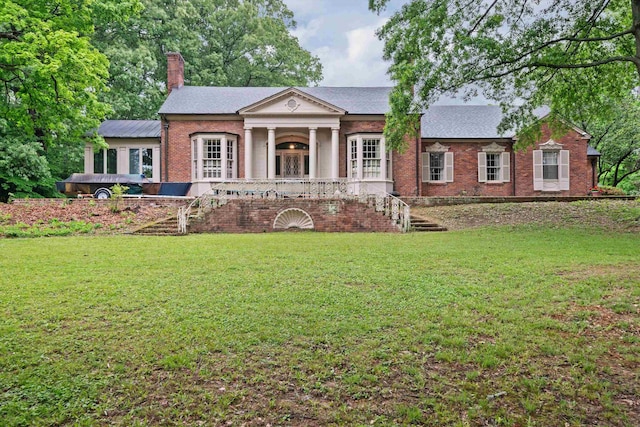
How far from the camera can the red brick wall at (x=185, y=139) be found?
2028cm

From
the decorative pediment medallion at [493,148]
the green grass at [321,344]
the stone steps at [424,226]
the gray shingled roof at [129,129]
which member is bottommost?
the green grass at [321,344]

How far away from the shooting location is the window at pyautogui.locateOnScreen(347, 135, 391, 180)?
19812 millimetres

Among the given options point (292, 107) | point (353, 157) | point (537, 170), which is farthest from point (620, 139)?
point (292, 107)

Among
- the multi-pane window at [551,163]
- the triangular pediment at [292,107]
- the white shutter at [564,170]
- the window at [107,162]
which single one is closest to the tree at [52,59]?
the triangular pediment at [292,107]

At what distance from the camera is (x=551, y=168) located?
70.8 feet

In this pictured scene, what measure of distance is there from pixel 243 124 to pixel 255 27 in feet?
61.6

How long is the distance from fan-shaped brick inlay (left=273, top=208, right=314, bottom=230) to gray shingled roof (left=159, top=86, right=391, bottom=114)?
8387 millimetres

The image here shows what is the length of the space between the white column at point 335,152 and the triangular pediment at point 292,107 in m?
1.00

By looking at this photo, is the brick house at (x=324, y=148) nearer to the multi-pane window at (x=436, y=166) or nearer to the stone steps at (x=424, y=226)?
the multi-pane window at (x=436, y=166)

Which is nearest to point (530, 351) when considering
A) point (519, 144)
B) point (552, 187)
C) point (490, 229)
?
point (490, 229)

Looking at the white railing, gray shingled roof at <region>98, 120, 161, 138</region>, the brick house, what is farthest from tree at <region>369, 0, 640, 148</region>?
gray shingled roof at <region>98, 120, 161, 138</region>

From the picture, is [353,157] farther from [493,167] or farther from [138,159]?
[138,159]

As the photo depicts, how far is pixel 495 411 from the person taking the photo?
282 cm

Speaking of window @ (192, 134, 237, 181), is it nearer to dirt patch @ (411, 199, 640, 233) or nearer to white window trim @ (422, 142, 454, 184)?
dirt patch @ (411, 199, 640, 233)
